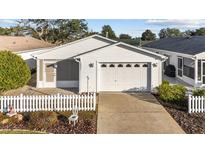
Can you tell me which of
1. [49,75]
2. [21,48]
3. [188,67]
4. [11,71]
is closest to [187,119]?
[11,71]

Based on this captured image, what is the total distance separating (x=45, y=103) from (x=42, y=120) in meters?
2.28

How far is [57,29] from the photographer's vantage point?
4966 centimetres

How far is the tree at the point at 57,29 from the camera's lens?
4838 cm

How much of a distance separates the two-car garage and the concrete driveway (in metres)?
1.74

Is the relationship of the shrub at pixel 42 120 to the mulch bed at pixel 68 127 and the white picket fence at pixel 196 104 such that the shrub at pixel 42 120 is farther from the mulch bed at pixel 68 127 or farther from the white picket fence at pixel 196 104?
the white picket fence at pixel 196 104

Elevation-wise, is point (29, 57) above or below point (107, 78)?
above

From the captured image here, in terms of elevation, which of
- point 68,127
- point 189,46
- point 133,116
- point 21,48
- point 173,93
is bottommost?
point 68,127

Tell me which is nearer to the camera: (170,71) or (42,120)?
(42,120)

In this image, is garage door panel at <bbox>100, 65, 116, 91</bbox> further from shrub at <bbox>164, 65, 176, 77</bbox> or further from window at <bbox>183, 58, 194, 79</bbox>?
shrub at <bbox>164, 65, 176, 77</bbox>

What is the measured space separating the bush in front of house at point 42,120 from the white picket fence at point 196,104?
6.13 meters

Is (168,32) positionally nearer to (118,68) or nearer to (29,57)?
(29,57)

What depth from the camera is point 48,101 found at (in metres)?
14.2
